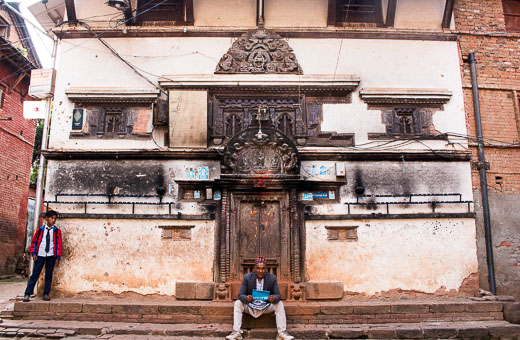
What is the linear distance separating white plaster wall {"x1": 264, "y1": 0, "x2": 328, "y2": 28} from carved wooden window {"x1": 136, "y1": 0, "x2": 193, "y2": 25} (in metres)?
2.03

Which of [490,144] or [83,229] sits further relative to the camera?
[490,144]

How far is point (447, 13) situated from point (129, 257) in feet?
31.8

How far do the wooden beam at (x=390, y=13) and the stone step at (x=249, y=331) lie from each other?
7.19 metres

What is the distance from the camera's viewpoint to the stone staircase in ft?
23.9

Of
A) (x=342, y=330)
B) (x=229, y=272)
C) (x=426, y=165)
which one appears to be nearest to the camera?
(x=342, y=330)

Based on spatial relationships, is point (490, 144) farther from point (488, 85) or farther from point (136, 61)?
point (136, 61)

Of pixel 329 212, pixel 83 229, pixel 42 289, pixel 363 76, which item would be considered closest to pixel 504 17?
pixel 363 76

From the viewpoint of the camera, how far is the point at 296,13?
1005cm

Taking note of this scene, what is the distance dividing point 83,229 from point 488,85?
10.4 m

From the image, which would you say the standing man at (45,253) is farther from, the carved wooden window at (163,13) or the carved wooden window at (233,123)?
the carved wooden window at (163,13)

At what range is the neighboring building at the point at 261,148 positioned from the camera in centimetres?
866

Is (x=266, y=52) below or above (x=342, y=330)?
above

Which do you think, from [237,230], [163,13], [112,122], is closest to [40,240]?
[112,122]

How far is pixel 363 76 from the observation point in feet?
31.7
